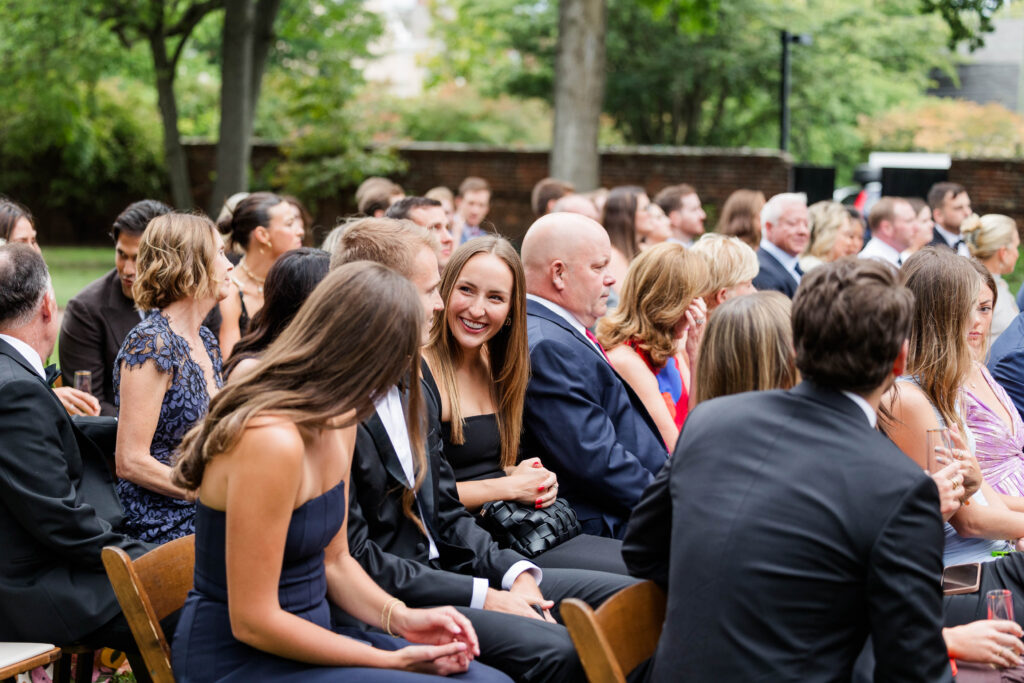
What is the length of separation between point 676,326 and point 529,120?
954 inches

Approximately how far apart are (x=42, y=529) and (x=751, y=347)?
2.14 m

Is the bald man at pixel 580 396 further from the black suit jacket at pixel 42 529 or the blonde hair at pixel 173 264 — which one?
the black suit jacket at pixel 42 529

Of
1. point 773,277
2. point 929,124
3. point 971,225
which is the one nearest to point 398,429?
point 773,277

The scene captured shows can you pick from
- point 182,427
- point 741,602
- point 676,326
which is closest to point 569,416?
point 676,326

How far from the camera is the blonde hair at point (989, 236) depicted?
7.44 m

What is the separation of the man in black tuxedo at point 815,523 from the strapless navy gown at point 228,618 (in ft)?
2.58

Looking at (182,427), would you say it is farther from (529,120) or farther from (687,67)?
(529,120)

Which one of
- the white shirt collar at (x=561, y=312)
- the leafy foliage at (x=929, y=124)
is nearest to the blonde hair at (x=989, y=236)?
the white shirt collar at (x=561, y=312)

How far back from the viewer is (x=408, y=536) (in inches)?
127

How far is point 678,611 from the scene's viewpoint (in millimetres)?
2350

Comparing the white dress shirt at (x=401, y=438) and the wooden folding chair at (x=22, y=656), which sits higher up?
the white dress shirt at (x=401, y=438)

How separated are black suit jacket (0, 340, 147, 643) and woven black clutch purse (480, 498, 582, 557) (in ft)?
4.06

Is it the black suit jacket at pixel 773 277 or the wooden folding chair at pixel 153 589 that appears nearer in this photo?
the wooden folding chair at pixel 153 589

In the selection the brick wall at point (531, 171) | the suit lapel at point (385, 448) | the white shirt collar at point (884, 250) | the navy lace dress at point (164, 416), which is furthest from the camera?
the brick wall at point (531, 171)
